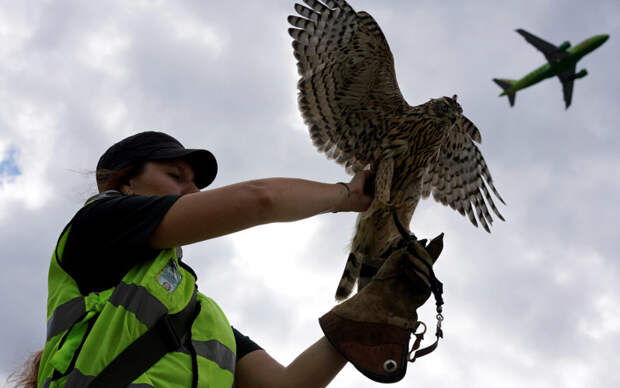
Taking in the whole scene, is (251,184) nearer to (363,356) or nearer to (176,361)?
(176,361)

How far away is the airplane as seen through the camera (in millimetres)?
1422

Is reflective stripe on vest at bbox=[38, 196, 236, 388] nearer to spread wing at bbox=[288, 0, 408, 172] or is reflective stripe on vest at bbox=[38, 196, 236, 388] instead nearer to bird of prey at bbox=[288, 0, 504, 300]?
bird of prey at bbox=[288, 0, 504, 300]

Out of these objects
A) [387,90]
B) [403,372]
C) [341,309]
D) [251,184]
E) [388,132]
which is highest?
[387,90]

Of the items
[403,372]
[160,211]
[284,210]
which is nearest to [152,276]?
[160,211]

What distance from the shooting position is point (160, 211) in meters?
2.06

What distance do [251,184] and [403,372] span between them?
110cm

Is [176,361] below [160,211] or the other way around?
below

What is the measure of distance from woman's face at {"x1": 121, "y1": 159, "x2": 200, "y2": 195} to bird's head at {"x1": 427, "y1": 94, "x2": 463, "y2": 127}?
1.76 m

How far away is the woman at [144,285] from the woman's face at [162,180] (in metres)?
0.36

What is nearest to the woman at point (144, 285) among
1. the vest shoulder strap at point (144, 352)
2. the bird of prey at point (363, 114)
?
the vest shoulder strap at point (144, 352)

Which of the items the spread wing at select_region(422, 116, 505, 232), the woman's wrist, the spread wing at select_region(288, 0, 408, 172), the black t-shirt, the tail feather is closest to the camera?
the black t-shirt

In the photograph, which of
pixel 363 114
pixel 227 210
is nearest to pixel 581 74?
pixel 227 210

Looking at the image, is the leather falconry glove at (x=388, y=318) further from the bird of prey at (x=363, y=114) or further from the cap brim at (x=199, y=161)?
the cap brim at (x=199, y=161)

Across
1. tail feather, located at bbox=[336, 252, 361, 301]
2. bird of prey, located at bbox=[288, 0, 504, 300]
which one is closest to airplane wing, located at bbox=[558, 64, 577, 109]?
bird of prey, located at bbox=[288, 0, 504, 300]
